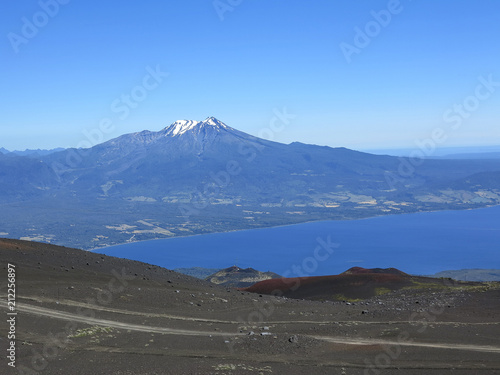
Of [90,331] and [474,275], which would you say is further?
[474,275]

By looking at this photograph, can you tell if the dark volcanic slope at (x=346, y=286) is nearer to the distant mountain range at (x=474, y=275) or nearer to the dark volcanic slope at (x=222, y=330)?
the dark volcanic slope at (x=222, y=330)

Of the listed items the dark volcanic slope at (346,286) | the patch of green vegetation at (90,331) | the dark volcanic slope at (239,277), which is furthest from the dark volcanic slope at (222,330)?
the dark volcanic slope at (239,277)

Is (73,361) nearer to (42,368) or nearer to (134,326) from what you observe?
(42,368)

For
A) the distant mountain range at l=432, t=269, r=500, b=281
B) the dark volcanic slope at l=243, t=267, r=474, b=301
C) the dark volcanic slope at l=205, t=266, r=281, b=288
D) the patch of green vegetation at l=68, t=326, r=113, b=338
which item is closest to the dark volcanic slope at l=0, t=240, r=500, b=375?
the patch of green vegetation at l=68, t=326, r=113, b=338

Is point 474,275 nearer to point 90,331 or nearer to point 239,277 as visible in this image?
point 239,277

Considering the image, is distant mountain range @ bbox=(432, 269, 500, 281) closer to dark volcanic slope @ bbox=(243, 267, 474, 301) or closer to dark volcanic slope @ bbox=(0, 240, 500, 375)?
dark volcanic slope @ bbox=(243, 267, 474, 301)

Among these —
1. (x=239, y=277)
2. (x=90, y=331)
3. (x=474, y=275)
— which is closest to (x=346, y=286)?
(x=90, y=331)

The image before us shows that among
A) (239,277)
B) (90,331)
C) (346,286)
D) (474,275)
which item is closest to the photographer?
(90,331)
